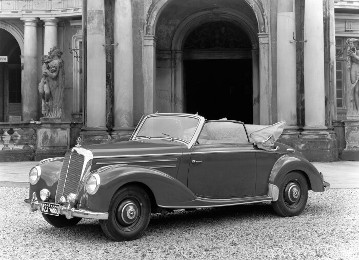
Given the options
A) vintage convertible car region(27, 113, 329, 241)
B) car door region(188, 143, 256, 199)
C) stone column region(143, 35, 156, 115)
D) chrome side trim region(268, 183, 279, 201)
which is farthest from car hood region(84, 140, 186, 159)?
stone column region(143, 35, 156, 115)

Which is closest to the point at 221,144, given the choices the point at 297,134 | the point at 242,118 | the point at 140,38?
the point at 297,134

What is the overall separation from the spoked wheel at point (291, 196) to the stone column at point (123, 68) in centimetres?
883

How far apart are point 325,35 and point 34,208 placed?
12.1 m

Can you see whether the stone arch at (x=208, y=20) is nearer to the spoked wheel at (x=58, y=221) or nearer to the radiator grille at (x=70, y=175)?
the spoked wheel at (x=58, y=221)

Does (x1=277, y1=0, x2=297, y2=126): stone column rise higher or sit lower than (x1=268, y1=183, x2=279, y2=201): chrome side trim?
higher

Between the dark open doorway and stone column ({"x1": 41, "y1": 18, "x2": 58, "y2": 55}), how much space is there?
904 centimetres

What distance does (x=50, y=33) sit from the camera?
85.7ft

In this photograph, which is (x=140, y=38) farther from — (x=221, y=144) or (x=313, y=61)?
(x=221, y=144)

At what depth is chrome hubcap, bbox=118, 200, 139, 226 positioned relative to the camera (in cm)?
571

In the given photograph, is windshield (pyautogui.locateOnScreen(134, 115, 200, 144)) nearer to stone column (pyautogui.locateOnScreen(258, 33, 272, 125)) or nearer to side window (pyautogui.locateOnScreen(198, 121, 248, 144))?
side window (pyautogui.locateOnScreen(198, 121, 248, 144))

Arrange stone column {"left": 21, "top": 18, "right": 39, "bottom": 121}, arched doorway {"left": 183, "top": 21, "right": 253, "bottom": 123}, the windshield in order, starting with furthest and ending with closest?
stone column {"left": 21, "top": 18, "right": 39, "bottom": 121}, arched doorway {"left": 183, "top": 21, "right": 253, "bottom": 123}, the windshield

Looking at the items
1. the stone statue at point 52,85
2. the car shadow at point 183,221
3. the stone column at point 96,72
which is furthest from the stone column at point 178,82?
the car shadow at point 183,221

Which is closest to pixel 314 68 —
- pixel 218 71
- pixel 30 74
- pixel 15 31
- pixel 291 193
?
pixel 218 71

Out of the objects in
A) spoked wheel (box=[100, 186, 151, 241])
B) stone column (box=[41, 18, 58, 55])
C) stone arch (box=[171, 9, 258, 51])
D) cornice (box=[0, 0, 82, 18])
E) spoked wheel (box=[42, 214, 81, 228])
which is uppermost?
cornice (box=[0, 0, 82, 18])
